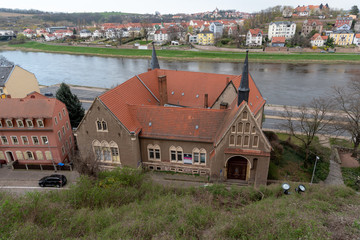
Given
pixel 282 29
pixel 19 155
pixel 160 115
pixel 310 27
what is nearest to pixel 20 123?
pixel 19 155

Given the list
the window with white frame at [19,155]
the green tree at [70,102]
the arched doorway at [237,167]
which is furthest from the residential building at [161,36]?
the arched doorway at [237,167]

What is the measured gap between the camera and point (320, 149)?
30.8m

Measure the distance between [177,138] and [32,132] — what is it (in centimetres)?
1724

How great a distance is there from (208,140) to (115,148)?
33.0 ft

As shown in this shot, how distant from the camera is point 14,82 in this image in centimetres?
4406

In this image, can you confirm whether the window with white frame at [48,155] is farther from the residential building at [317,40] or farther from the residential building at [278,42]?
the residential building at [317,40]

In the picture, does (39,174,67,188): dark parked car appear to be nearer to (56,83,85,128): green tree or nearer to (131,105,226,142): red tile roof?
(131,105,226,142): red tile roof

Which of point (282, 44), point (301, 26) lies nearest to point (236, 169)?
point (282, 44)

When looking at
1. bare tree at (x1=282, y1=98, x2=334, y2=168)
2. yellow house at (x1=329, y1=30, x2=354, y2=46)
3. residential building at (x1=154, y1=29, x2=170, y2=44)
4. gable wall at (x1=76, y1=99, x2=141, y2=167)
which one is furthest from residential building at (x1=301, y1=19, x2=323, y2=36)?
gable wall at (x1=76, y1=99, x2=141, y2=167)

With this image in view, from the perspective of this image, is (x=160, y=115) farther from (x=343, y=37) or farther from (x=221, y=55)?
(x=343, y=37)

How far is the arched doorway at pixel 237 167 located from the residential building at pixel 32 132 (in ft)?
66.4

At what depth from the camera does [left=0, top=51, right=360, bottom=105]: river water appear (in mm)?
62812

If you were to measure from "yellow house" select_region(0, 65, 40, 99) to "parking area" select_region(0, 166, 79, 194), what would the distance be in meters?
20.3

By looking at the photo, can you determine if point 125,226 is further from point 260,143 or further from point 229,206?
point 260,143
